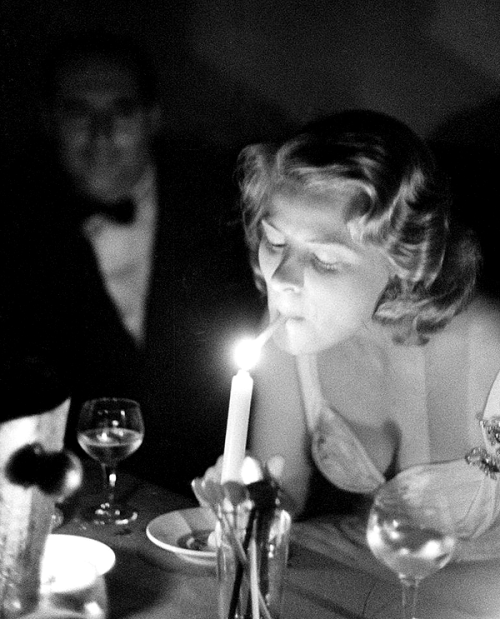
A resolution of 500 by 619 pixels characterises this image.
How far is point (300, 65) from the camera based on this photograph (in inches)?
69.2

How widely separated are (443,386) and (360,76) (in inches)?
22.8

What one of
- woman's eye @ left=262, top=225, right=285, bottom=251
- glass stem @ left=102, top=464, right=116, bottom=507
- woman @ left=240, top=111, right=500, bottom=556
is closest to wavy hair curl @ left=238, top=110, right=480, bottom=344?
woman @ left=240, top=111, right=500, bottom=556

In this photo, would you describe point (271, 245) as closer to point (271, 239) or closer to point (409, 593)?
point (271, 239)

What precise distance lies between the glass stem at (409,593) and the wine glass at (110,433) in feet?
A: 2.14

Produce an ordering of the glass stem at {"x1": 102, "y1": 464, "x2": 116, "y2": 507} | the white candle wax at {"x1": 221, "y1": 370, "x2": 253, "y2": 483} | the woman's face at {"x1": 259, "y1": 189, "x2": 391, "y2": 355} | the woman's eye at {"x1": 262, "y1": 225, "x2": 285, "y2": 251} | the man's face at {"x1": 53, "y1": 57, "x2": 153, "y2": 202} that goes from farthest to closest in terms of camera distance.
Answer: the man's face at {"x1": 53, "y1": 57, "x2": 153, "y2": 202} < the glass stem at {"x1": 102, "y1": 464, "x2": 116, "y2": 507} < the woman's eye at {"x1": 262, "y1": 225, "x2": 285, "y2": 251} < the woman's face at {"x1": 259, "y1": 189, "x2": 391, "y2": 355} < the white candle wax at {"x1": 221, "y1": 370, "x2": 253, "y2": 483}

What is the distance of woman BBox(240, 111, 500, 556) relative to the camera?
1.65 metres

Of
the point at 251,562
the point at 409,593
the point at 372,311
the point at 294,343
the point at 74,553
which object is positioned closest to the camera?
the point at 251,562

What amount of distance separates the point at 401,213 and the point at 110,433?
76 cm

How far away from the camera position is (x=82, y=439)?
1911 mm

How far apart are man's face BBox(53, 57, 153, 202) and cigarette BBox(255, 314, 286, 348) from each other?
48cm

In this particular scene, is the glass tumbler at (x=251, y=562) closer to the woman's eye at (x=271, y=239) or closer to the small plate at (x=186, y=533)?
the small plate at (x=186, y=533)

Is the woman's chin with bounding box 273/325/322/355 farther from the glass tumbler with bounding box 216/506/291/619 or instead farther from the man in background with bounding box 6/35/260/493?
the glass tumbler with bounding box 216/506/291/619

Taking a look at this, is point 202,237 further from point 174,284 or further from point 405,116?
point 405,116

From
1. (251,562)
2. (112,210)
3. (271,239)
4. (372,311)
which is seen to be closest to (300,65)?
(271,239)
